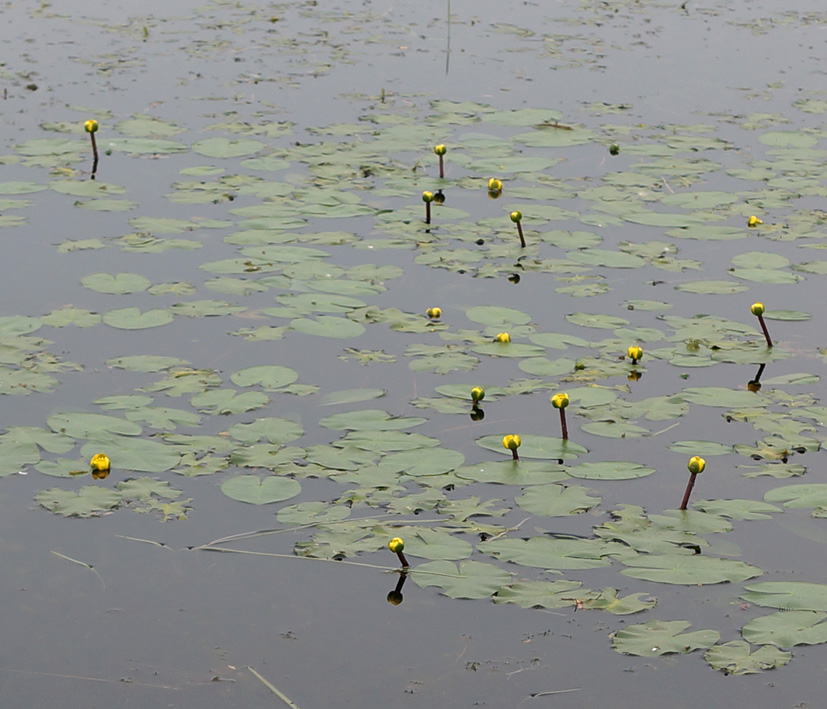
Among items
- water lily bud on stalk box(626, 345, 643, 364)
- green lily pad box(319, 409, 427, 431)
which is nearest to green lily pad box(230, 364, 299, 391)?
green lily pad box(319, 409, 427, 431)

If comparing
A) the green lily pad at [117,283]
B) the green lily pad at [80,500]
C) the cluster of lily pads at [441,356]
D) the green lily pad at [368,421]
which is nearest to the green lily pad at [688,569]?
the cluster of lily pads at [441,356]

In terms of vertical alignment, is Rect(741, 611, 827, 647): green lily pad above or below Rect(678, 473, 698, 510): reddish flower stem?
below

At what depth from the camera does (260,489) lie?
3400 millimetres

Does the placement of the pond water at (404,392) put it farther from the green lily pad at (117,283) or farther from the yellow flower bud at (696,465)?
the yellow flower bud at (696,465)

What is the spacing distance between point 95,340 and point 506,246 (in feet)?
6.57

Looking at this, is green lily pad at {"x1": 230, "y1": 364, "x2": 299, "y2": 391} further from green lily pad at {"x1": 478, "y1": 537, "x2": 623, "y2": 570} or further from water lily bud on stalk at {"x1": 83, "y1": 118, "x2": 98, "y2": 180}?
water lily bud on stalk at {"x1": 83, "y1": 118, "x2": 98, "y2": 180}

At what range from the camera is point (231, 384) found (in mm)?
4027

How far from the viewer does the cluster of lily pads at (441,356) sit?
3227 mm

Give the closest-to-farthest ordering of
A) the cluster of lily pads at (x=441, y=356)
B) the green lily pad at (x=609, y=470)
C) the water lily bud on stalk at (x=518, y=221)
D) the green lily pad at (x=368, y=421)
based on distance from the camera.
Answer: the cluster of lily pads at (x=441, y=356), the green lily pad at (x=609, y=470), the green lily pad at (x=368, y=421), the water lily bud on stalk at (x=518, y=221)

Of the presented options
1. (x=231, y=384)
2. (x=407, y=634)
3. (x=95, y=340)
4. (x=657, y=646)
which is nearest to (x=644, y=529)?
(x=657, y=646)

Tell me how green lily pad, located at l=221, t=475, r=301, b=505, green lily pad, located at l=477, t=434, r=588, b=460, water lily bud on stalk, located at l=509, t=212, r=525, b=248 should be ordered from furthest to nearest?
water lily bud on stalk, located at l=509, t=212, r=525, b=248 < green lily pad, located at l=477, t=434, r=588, b=460 < green lily pad, located at l=221, t=475, r=301, b=505

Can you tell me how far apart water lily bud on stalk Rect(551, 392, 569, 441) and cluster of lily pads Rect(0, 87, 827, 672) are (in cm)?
2

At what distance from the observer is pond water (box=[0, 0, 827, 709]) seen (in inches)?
113

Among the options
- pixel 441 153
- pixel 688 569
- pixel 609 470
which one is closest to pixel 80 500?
pixel 609 470
